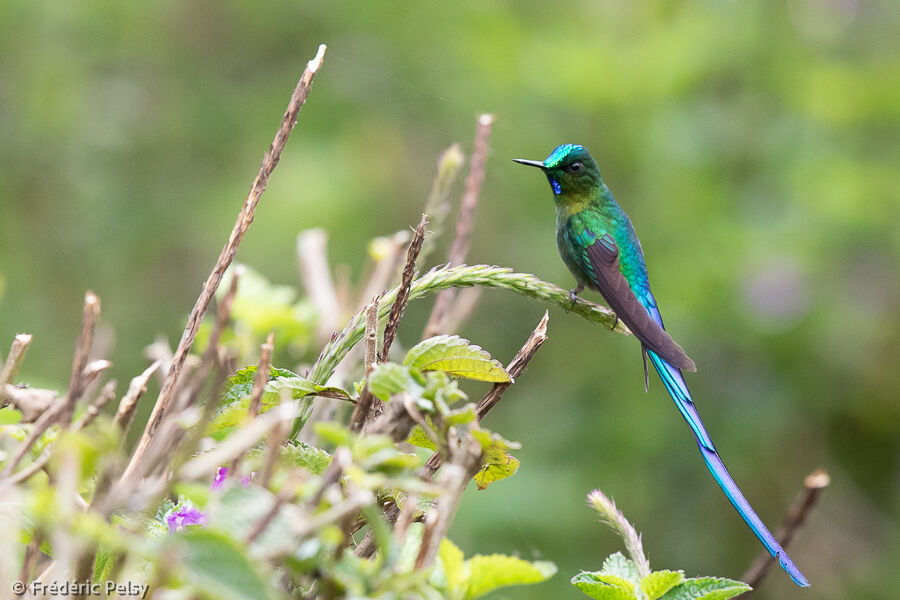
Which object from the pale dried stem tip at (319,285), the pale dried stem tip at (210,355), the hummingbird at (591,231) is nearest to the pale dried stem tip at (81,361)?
the pale dried stem tip at (210,355)

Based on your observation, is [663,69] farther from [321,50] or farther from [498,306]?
[321,50]

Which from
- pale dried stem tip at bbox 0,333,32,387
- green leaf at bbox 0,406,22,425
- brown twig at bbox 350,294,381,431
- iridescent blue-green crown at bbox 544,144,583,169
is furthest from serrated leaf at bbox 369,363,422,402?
iridescent blue-green crown at bbox 544,144,583,169

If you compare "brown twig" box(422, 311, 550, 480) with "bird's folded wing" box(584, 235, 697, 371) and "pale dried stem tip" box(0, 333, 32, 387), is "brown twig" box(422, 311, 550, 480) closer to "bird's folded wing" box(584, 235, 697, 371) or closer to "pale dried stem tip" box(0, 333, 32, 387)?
"pale dried stem tip" box(0, 333, 32, 387)

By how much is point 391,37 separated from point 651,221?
1.72 meters

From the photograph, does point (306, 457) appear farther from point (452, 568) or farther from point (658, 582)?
point (658, 582)

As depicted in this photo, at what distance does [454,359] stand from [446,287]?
0.22 m

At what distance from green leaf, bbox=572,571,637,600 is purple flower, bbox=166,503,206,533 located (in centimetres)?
31

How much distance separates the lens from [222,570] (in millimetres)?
471

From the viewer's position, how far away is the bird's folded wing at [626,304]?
161 centimetres

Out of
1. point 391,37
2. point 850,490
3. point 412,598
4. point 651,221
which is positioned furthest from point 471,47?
point 412,598

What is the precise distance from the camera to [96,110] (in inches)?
168

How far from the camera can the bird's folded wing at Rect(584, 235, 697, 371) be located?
161 cm

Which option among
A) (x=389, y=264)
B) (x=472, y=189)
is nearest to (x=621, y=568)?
(x=472, y=189)

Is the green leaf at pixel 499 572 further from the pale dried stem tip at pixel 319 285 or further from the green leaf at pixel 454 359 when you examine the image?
the pale dried stem tip at pixel 319 285
